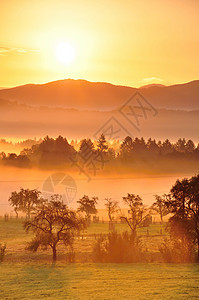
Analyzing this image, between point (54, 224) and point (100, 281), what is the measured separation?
22633 mm

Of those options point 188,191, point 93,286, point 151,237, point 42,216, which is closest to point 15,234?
point 151,237

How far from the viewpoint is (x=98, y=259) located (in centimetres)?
5788

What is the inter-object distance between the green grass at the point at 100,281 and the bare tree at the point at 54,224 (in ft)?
24.7

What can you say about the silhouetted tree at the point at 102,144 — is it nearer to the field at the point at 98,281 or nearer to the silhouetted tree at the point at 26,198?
the silhouetted tree at the point at 26,198

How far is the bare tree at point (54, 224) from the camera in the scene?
6103 centimetres

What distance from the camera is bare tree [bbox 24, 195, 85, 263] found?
200ft

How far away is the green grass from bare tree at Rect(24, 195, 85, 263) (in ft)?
24.7

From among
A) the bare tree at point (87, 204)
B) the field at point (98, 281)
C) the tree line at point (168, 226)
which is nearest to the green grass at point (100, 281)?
the field at point (98, 281)

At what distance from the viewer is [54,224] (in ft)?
206

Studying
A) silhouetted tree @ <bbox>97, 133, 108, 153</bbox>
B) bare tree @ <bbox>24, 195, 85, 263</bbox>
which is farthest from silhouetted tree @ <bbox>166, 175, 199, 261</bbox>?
silhouetted tree @ <bbox>97, 133, 108, 153</bbox>

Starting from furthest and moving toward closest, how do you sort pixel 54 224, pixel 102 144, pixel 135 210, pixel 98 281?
pixel 102 144
pixel 135 210
pixel 54 224
pixel 98 281

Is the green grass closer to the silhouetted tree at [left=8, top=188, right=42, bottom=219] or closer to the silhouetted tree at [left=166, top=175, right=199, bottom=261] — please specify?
the silhouetted tree at [left=166, top=175, right=199, bottom=261]

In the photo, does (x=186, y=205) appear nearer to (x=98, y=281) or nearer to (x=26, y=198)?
(x=98, y=281)

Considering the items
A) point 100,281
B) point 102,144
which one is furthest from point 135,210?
point 102,144
